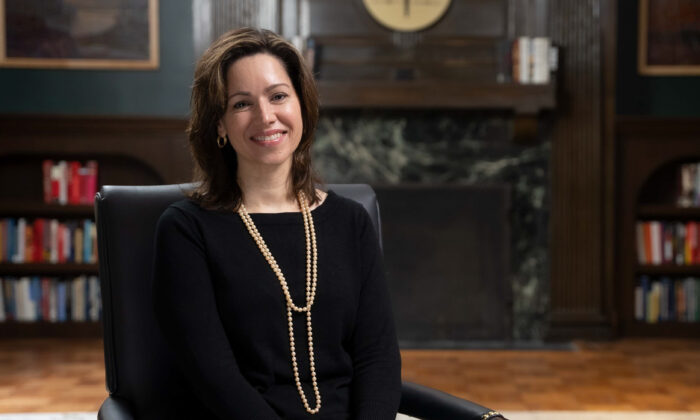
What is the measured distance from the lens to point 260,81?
146 cm

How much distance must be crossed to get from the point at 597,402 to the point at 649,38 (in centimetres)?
231

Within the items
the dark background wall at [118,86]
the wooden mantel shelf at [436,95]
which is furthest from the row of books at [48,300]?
the wooden mantel shelf at [436,95]

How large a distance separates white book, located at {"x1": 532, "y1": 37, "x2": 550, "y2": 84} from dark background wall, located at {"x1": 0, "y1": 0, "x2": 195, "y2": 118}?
197 cm

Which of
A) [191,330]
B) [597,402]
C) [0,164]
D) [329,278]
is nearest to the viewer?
[191,330]

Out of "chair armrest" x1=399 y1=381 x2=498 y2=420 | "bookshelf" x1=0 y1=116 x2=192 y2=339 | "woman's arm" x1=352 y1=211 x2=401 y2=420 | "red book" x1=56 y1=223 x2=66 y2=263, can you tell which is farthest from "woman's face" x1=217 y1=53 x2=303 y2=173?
"red book" x1=56 y1=223 x2=66 y2=263

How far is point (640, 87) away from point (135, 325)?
3.97m

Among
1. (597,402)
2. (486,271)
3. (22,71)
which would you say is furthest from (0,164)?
(597,402)

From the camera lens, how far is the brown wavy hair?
146 centimetres

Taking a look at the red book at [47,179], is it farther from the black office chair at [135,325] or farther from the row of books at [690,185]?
the row of books at [690,185]

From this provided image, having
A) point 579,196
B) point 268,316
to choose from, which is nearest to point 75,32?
point 579,196

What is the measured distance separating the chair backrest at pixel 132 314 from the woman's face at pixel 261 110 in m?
0.25

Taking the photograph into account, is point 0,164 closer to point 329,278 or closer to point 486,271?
point 486,271

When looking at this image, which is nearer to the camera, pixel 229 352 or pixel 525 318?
pixel 229 352

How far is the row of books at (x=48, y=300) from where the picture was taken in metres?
4.78
